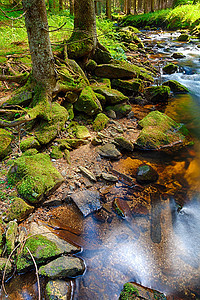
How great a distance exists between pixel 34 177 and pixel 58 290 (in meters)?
1.97

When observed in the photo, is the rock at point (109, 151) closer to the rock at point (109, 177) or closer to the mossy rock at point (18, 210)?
the rock at point (109, 177)

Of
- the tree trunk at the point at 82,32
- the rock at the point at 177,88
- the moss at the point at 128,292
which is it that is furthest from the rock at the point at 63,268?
the rock at the point at 177,88

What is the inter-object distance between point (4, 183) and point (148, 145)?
4103mm

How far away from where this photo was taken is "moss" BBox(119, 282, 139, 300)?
2631 mm

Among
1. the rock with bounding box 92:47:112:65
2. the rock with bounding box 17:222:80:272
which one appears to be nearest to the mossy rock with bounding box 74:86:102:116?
the rock with bounding box 92:47:112:65

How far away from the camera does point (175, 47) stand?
1762 centimetres

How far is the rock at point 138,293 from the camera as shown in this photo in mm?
2641

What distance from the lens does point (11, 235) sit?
3.09 metres

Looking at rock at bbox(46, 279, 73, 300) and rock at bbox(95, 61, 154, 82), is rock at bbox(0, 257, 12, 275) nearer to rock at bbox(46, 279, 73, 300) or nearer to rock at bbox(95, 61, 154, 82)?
rock at bbox(46, 279, 73, 300)

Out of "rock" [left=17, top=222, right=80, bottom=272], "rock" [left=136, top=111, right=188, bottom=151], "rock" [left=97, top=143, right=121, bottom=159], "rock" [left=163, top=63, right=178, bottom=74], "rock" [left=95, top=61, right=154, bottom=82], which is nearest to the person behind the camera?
"rock" [left=17, top=222, right=80, bottom=272]

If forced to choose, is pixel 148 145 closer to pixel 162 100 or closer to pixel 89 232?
pixel 89 232

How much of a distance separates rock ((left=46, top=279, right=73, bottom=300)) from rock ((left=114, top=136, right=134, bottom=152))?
12.4 feet

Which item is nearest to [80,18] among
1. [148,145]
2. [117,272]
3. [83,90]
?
[83,90]

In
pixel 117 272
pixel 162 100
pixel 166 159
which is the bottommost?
pixel 117 272
